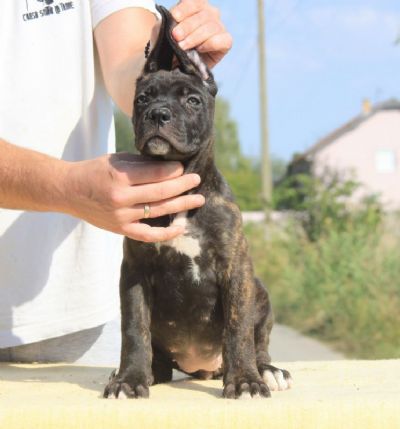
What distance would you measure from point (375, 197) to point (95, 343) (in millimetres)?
12479

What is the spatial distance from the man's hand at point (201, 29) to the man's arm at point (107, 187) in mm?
472

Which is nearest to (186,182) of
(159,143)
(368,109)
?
(159,143)

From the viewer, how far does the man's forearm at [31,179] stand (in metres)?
2.82

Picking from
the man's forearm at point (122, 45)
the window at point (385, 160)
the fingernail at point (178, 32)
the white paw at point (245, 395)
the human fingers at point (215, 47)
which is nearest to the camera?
the white paw at point (245, 395)

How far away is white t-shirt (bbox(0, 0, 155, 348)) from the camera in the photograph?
367 centimetres

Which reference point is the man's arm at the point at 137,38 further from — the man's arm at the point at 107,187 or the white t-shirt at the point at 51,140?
the man's arm at the point at 107,187

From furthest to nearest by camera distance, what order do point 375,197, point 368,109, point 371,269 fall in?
point 368,109 < point 375,197 < point 371,269

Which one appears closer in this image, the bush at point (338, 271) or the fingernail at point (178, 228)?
the fingernail at point (178, 228)

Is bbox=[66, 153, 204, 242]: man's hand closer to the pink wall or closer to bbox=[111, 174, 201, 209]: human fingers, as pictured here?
bbox=[111, 174, 201, 209]: human fingers

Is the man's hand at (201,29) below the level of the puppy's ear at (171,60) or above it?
above

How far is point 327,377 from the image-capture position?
10.5 ft

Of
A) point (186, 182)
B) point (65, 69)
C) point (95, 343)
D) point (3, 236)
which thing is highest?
point (65, 69)

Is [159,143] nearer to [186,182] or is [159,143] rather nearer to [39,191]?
[186,182]

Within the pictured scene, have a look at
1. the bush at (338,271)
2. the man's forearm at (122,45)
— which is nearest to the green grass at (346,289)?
the bush at (338,271)
